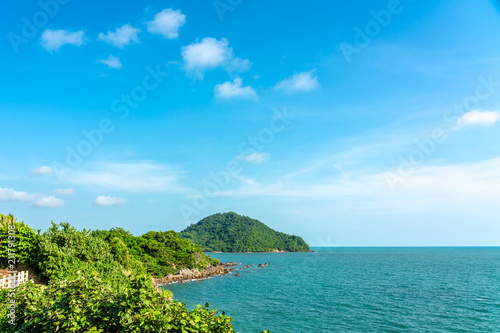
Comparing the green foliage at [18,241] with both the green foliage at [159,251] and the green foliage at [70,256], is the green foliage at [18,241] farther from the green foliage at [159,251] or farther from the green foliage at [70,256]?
the green foliage at [159,251]

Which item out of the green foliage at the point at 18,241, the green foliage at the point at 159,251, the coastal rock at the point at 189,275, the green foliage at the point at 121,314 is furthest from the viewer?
the coastal rock at the point at 189,275

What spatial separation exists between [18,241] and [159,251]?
46.2 metres

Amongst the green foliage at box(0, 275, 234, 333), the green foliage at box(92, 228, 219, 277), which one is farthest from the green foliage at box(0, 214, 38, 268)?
the green foliage at box(92, 228, 219, 277)

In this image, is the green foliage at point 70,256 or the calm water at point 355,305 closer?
the green foliage at point 70,256

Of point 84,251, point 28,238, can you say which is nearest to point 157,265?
point 84,251

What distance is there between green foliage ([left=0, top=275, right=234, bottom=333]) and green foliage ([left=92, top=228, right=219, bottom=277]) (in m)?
45.6

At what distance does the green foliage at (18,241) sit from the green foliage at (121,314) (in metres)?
18.6

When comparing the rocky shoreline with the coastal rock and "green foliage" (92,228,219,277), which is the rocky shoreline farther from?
"green foliage" (92,228,219,277)

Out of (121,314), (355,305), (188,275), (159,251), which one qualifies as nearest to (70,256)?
(121,314)

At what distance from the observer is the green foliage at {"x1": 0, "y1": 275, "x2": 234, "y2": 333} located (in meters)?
5.30

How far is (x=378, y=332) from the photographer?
26391 millimetres

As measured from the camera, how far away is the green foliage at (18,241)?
20547mm

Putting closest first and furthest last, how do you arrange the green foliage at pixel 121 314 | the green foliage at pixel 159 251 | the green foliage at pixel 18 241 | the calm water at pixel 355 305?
the green foliage at pixel 121 314, the green foliage at pixel 18 241, the calm water at pixel 355 305, the green foliage at pixel 159 251

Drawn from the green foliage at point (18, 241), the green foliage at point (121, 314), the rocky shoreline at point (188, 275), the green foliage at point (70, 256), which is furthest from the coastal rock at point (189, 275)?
the green foliage at point (121, 314)
